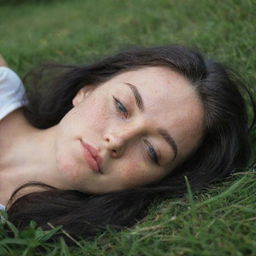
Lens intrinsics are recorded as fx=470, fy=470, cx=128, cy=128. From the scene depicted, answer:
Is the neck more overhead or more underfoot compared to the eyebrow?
more underfoot

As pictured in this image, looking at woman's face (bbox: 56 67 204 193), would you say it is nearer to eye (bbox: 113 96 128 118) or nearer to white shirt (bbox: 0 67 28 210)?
eye (bbox: 113 96 128 118)

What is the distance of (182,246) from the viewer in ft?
7.42

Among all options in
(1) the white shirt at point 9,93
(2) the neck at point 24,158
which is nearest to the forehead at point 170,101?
(2) the neck at point 24,158

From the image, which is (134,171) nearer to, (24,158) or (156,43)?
(24,158)

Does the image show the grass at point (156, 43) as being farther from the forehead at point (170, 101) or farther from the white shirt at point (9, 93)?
the white shirt at point (9, 93)

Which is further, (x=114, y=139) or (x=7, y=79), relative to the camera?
(x=7, y=79)

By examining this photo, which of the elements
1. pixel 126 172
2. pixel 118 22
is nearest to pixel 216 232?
pixel 126 172

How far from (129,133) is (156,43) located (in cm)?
224

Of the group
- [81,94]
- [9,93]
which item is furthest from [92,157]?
[9,93]

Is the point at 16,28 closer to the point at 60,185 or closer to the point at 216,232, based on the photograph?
the point at 60,185

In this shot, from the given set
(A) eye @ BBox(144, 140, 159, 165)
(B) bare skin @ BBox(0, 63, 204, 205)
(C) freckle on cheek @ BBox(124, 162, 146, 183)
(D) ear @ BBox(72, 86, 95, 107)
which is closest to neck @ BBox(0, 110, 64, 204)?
(B) bare skin @ BBox(0, 63, 204, 205)

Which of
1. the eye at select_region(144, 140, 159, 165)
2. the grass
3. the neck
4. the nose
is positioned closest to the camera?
the grass

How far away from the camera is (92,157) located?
2.96 metres

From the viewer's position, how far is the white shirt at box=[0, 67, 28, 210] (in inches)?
144
